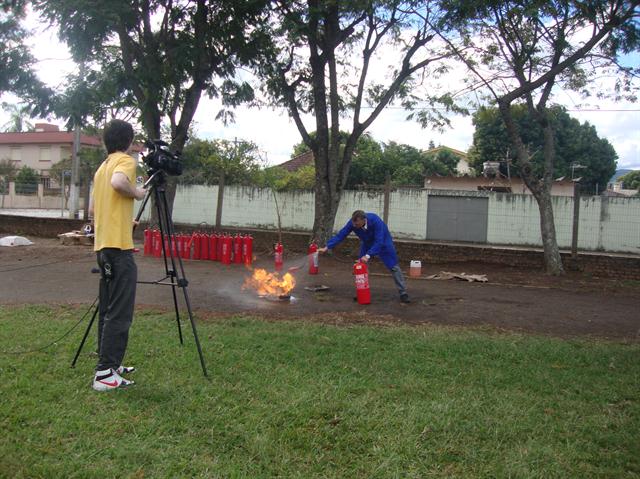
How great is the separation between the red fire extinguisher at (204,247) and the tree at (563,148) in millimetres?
25512

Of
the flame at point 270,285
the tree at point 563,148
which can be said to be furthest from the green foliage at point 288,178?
the flame at point 270,285

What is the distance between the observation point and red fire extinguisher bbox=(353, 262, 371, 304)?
7828 millimetres

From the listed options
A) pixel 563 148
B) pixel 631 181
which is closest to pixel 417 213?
pixel 563 148

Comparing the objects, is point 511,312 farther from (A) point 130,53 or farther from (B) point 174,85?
(A) point 130,53

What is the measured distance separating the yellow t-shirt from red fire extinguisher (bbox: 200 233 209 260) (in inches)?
338

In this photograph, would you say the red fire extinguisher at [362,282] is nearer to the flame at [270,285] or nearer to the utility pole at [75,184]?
the flame at [270,285]

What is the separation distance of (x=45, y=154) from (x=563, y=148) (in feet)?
150

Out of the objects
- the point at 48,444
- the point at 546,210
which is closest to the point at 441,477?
the point at 48,444

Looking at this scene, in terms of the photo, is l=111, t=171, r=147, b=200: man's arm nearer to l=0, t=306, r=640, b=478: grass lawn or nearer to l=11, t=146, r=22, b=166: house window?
l=0, t=306, r=640, b=478: grass lawn

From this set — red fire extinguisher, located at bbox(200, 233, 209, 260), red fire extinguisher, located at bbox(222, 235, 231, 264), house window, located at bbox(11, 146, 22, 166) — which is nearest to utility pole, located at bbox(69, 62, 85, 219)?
red fire extinguisher, located at bbox(200, 233, 209, 260)

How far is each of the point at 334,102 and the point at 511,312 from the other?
7.79 meters

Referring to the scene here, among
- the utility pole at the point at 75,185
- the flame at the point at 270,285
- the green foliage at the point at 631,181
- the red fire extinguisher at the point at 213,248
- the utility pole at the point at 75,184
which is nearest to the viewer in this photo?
the flame at the point at 270,285

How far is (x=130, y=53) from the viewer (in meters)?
14.2

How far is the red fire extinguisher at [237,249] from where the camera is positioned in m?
12.4
